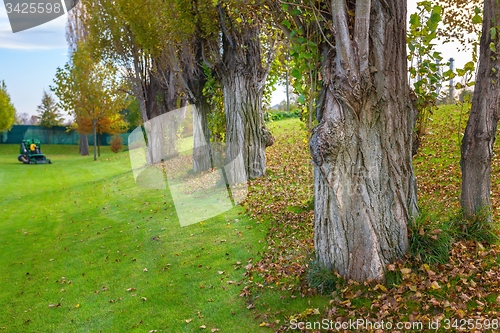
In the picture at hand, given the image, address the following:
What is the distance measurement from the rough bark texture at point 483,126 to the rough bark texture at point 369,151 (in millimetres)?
1238

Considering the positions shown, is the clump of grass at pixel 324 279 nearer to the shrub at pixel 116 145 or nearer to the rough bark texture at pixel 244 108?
the rough bark texture at pixel 244 108

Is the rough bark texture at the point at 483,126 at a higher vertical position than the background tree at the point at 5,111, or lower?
lower

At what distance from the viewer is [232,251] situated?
7.93 m

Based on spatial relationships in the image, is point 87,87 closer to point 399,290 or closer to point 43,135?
point 43,135

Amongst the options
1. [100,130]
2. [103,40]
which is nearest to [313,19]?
[103,40]

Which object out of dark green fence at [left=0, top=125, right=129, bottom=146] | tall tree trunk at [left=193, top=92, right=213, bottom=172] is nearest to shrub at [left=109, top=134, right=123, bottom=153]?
dark green fence at [left=0, top=125, right=129, bottom=146]

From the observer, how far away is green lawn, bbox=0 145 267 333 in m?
6.07

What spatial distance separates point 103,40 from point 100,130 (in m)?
18.7

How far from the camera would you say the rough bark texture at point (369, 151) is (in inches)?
202

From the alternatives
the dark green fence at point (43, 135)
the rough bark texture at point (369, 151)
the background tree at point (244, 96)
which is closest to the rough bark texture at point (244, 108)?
the background tree at point (244, 96)

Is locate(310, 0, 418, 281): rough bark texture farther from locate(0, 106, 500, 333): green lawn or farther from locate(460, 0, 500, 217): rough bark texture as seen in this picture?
locate(460, 0, 500, 217): rough bark texture

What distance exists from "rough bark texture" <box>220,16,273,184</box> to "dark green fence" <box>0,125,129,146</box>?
37.2m

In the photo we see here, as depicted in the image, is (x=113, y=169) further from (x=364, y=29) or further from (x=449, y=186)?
(x=364, y=29)

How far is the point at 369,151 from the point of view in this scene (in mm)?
5227
